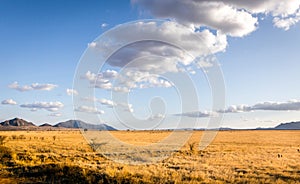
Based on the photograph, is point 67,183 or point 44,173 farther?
point 44,173

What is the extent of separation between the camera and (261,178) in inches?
806

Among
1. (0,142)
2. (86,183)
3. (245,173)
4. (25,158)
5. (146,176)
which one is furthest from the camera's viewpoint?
(0,142)

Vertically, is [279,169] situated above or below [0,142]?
below

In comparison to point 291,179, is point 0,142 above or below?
above

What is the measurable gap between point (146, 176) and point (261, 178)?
722 centimetres

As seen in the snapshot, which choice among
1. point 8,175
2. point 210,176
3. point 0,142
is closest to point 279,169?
point 210,176

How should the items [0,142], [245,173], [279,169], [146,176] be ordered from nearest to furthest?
[146,176] < [245,173] < [279,169] < [0,142]

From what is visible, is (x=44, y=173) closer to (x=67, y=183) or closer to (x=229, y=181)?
(x=67, y=183)

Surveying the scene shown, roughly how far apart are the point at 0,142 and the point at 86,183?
97.3ft

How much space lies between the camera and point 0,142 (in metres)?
42.5

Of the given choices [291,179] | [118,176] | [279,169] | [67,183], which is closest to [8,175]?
[67,183]

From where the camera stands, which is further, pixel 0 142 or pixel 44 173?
pixel 0 142

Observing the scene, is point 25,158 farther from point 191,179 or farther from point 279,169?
point 279,169

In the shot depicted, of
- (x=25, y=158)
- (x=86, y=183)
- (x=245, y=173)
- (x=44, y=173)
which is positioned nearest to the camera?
(x=86, y=183)
